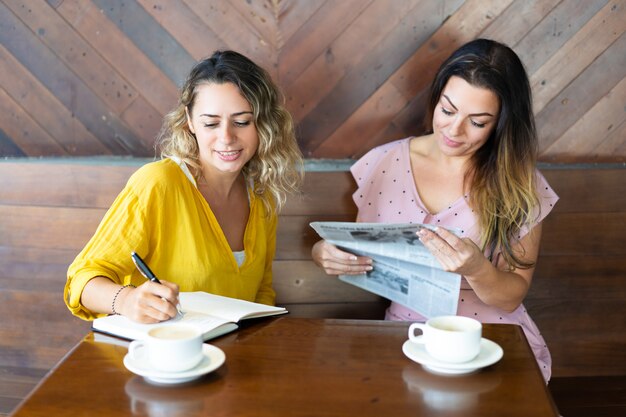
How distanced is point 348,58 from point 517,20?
547 mm

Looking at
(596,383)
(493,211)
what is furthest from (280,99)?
(596,383)

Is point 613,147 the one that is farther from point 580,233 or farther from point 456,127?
point 456,127

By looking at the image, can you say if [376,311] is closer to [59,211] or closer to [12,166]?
[59,211]

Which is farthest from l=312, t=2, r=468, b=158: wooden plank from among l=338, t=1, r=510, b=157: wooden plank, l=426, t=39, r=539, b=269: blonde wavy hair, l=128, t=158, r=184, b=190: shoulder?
l=128, t=158, r=184, b=190: shoulder

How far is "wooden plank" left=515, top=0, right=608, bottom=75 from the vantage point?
91.9 inches

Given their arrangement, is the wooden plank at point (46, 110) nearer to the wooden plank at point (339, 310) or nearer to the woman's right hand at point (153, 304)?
the wooden plank at point (339, 310)

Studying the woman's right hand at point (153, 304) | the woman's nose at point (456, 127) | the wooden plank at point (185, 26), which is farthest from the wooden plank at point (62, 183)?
the woman's nose at point (456, 127)

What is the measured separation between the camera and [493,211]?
1947mm

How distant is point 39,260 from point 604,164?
1.80 m

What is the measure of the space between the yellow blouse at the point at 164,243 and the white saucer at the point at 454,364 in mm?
612

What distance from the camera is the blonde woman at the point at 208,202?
1.64 metres

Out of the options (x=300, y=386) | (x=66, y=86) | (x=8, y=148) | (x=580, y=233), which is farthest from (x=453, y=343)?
(x=8, y=148)

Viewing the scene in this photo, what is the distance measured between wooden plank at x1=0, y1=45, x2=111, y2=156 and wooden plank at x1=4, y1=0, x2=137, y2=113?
12cm

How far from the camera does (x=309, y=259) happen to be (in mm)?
2229
